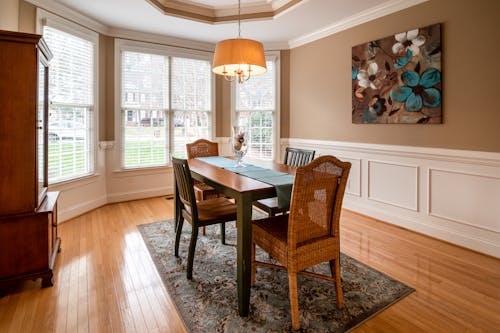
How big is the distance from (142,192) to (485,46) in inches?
188

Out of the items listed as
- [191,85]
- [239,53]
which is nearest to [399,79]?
[239,53]

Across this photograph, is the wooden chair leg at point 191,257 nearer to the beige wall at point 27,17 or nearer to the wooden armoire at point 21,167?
the wooden armoire at point 21,167

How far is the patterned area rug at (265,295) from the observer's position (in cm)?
183

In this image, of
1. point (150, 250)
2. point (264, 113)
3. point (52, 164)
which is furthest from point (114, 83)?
point (150, 250)

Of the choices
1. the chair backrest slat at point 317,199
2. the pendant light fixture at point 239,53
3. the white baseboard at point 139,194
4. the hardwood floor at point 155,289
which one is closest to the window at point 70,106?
the white baseboard at point 139,194

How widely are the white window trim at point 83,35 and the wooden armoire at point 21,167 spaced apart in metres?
1.53

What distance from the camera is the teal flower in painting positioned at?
312cm

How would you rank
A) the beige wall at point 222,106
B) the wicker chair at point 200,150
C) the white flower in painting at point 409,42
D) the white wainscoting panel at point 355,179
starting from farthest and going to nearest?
the beige wall at point 222,106 → the white wainscoting panel at point 355,179 → the wicker chair at point 200,150 → the white flower in painting at point 409,42

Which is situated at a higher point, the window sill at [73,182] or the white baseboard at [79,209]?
the window sill at [73,182]

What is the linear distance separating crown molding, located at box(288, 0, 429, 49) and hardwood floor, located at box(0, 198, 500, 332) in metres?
2.58

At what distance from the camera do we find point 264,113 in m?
5.30

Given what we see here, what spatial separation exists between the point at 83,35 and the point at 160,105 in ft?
4.64

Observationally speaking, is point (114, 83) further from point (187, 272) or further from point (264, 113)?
point (187, 272)

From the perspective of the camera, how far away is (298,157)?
327 cm
